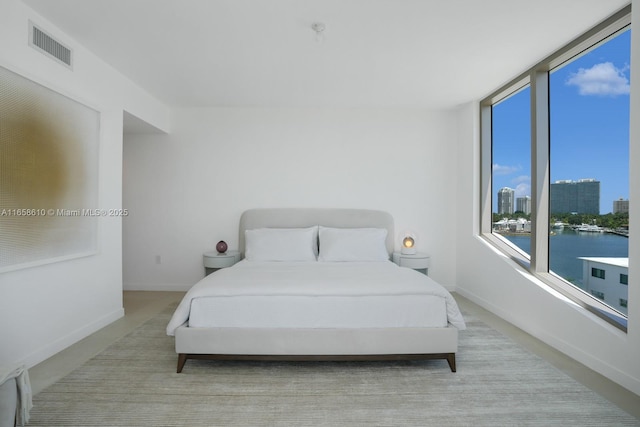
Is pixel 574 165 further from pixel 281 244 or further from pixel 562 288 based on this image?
pixel 281 244

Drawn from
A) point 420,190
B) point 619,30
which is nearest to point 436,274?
point 420,190

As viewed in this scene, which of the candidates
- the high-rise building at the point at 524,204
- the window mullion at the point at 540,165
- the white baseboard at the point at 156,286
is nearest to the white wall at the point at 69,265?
the white baseboard at the point at 156,286

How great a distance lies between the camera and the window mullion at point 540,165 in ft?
11.0

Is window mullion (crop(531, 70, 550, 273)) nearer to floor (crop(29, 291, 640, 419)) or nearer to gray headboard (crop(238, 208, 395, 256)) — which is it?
floor (crop(29, 291, 640, 419))

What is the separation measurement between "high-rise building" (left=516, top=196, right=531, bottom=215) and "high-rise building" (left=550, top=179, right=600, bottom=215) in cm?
31

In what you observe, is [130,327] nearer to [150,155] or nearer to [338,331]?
[338,331]

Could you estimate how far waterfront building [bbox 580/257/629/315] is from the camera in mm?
2561

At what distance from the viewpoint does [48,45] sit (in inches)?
108

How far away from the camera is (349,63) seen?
3.41 meters

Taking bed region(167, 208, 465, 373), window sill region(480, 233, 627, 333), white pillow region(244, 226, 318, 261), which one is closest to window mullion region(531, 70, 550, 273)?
window sill region(480, 233, 627, 333)

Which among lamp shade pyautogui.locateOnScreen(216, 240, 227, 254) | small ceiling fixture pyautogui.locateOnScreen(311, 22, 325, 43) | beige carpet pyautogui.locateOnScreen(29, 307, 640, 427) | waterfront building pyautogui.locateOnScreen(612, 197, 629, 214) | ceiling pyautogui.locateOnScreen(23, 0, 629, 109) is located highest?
ceiling pyautogui.locateOnScreen(23, 0, 629, 109)

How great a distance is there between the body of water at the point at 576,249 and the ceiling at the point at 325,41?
1625 millimetres

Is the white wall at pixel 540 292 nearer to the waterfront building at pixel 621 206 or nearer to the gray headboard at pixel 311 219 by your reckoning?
the waterfront building at pixel 621 206

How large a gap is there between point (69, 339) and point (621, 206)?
14.7ft
